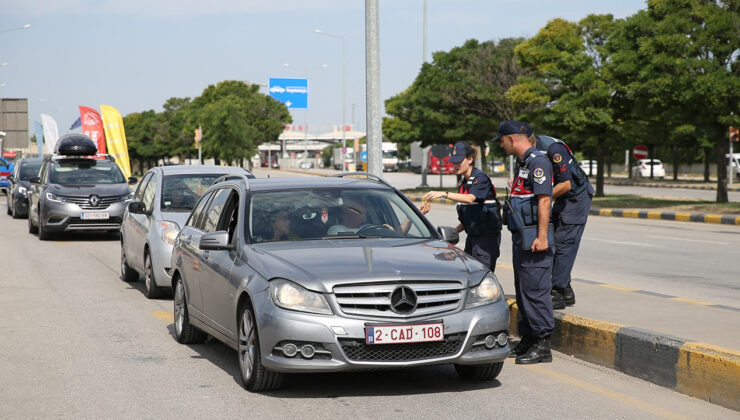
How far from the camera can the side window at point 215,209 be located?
8.07m

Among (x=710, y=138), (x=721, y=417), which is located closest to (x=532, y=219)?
(x=721, y=417)

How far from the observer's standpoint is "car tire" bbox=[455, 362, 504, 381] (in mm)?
6691

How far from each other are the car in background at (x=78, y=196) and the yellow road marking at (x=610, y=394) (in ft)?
45.7

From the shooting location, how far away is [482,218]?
27.6 feet

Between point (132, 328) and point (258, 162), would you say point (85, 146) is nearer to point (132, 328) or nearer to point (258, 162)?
point (132, 328)

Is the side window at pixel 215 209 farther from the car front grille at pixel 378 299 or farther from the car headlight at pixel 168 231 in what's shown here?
the car headlight at pixel 168 231

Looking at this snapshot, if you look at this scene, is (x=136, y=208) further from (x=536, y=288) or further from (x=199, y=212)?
(x=536, y=288)

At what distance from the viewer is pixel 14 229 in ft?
78.6

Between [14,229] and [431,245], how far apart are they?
747 inches

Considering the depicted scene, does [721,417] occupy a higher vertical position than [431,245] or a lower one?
lower

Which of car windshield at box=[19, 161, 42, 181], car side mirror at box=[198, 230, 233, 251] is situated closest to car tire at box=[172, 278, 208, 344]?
car side mirror at box=[198, 230, 233, 251]

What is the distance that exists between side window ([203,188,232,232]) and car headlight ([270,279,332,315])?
1.95 m

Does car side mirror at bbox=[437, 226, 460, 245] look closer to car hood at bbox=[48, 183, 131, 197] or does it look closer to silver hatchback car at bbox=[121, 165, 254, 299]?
silver hatchback car at bbox=[121, 165, 254, 299]

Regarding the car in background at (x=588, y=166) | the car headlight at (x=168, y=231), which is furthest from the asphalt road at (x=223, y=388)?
the car in background at (x=588, y=166)
